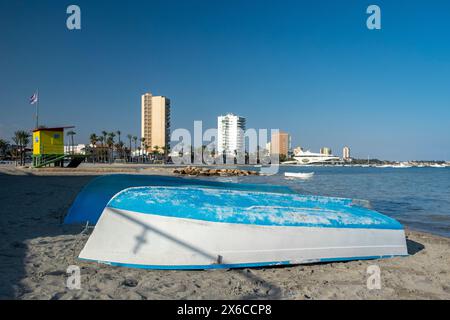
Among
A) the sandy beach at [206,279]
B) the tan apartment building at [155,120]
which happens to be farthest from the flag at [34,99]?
the tan apartment building at [155,120]

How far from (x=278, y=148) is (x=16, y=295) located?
622 feet

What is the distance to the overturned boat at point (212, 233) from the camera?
15.3ft

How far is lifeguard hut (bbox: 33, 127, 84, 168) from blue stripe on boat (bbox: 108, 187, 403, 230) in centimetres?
2702

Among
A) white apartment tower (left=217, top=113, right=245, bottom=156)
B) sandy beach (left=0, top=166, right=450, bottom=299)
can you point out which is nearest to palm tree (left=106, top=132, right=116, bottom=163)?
white apartment tower (left=217, top=113, right=245, bottom=156)

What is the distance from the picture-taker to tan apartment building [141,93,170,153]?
138 meters

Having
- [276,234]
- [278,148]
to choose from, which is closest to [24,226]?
[276,234]

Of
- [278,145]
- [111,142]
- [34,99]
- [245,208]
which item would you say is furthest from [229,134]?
[245,208]

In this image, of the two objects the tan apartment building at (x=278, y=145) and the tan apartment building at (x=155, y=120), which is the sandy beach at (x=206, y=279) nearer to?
the tan apartment building at (x=155, y=120)

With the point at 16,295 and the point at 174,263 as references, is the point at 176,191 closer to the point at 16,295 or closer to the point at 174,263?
the point at 174,263

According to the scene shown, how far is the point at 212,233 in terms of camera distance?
4684 mm

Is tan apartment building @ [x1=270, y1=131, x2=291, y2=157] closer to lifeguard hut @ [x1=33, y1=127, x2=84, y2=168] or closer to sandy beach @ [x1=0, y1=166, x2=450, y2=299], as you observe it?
lifeguard hut @ [x1=33, y1=127, x2=84, y2=168]

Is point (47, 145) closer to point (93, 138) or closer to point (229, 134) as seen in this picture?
point (93, 138)

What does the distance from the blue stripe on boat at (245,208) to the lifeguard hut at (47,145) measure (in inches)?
1064

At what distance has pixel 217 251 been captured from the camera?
4.72 meters
